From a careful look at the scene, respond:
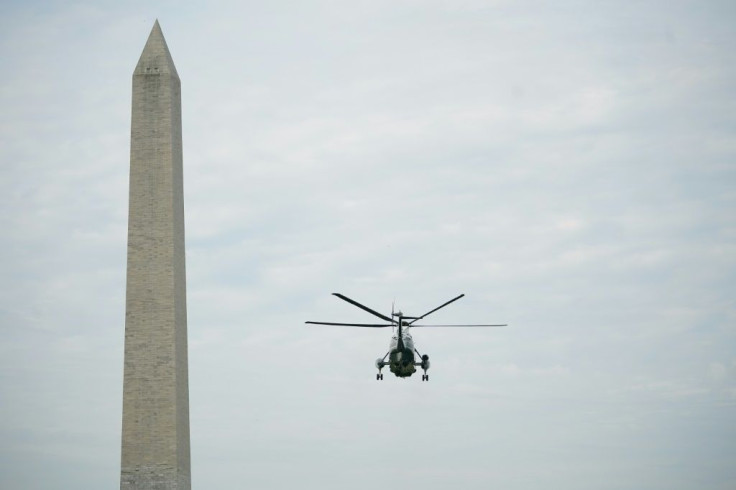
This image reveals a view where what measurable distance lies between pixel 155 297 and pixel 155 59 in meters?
9.11

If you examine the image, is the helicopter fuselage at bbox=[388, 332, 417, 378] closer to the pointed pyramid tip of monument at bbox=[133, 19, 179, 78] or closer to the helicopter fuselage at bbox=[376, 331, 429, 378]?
the helicopter fuselage at bbox=[376, 331, 429, 378]

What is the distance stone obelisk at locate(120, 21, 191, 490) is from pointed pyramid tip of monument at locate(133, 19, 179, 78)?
4 centimetres

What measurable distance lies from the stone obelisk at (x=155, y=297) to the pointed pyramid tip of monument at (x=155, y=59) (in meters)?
0.04

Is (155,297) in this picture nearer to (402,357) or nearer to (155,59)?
(155,59)

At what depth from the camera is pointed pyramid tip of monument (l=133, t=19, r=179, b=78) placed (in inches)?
1849

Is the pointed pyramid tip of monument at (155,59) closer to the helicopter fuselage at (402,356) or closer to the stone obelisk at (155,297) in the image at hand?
the stone obelisk at (155,297)

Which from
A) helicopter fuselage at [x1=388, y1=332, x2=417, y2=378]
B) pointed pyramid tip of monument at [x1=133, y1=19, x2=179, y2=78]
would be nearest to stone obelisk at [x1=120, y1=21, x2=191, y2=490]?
pointed pyramid tip of monument at [x1=133, y1=19, x2=179, y2=78]

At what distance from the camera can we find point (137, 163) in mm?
46250

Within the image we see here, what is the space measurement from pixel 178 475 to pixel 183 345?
4744 mm

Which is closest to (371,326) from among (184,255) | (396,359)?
(396,359)

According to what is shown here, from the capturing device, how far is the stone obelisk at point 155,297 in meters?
44.2

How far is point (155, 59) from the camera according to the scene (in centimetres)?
4728

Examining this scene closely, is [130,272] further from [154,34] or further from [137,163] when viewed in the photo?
[154,34]

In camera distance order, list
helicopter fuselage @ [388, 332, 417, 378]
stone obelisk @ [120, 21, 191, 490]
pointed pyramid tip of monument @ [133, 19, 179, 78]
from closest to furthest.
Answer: stone obelisk @ [120, 21, 191, 490] → pointed pyramid tip of monument @ [133, 19, 179, 78] → helicopter fuselage @ [388, 332, 417, 378]
